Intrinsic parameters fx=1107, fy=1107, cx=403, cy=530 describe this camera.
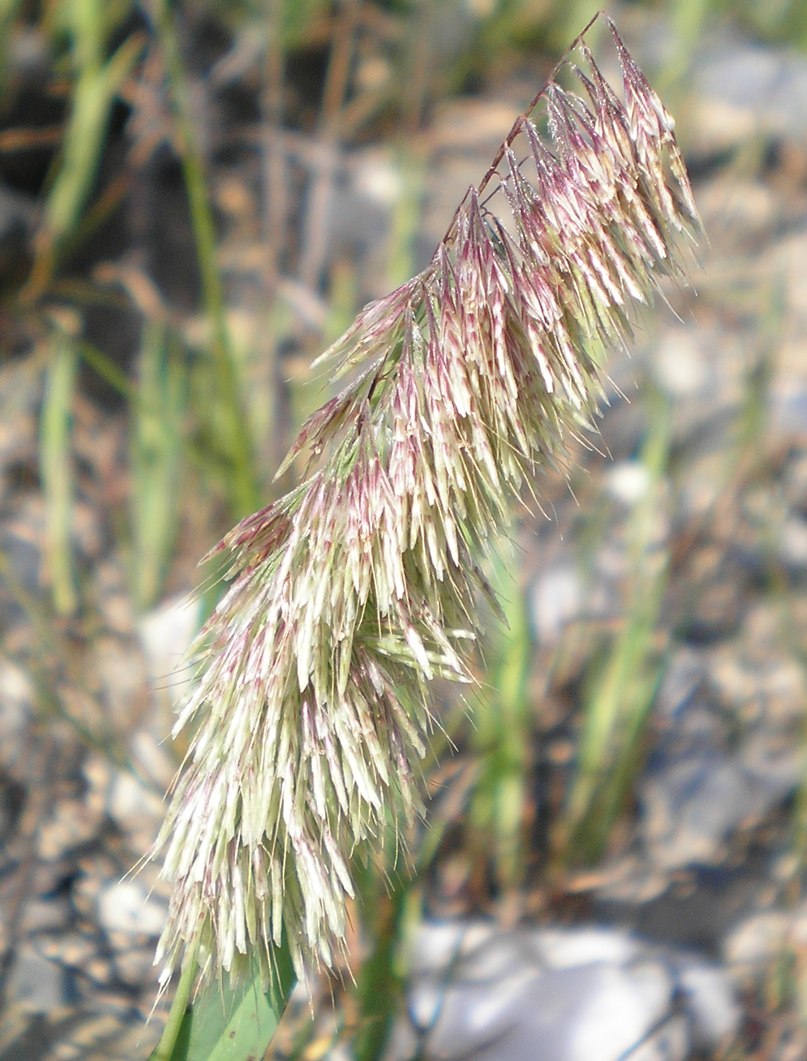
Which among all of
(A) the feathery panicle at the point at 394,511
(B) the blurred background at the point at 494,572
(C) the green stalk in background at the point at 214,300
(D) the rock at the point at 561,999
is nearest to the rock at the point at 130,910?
(B) the blurred background at the point at 494,572

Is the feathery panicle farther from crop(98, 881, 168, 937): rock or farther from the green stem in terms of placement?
crop(98, 881, 168, 937): rock

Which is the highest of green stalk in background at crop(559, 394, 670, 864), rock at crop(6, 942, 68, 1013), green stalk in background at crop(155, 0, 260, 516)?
green stalk in background at crop(155, 0, 260, 516)

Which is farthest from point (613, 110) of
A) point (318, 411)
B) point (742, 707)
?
point (742, 707)

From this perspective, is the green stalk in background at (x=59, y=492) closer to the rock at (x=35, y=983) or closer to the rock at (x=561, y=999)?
the rock at (x=35, y=983)

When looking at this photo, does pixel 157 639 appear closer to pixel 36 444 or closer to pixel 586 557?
pixel 36 444

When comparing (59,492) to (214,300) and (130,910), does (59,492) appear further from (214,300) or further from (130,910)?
(130,910)

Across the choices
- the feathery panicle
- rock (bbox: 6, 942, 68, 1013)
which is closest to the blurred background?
rock (bbox: 6, 942, 68, 1013)
